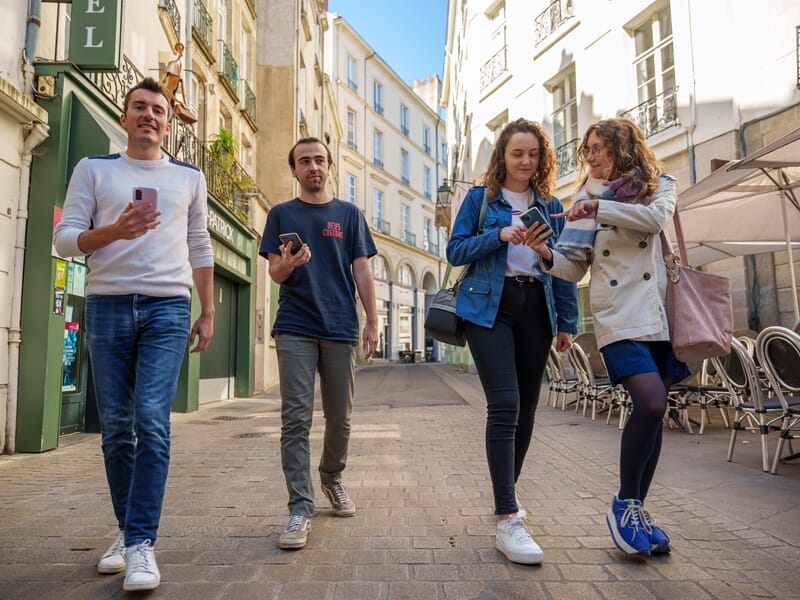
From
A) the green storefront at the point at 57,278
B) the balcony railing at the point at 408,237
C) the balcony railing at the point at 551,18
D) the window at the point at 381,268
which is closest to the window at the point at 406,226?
the balcony railing at the point at 408,237

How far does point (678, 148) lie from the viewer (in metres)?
12.3

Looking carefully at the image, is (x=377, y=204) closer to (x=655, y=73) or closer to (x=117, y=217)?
(x=655, y=73)

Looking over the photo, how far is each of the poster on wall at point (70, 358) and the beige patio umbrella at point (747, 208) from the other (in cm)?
640

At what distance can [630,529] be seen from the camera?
8.82ft

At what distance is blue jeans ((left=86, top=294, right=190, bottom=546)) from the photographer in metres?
2.51

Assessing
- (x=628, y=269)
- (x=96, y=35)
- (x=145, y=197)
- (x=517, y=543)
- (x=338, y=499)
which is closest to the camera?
(x=145, y=197)

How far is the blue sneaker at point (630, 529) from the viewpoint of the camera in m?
2.66

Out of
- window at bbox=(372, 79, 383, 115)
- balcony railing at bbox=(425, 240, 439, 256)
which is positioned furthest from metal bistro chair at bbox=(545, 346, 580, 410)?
balcony railing at bbox=(425, 240, 439, 256)

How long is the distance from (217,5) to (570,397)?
10377mm

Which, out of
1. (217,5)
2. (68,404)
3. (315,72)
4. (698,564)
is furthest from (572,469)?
(315,72)

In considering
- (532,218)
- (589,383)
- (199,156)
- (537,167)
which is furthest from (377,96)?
(532,218)

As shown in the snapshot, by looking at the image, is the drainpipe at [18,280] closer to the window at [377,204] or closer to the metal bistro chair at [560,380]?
the metal bistro chair at [560,380]

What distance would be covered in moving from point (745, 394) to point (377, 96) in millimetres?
38166

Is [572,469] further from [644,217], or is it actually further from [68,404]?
[68,404]
